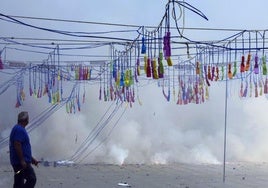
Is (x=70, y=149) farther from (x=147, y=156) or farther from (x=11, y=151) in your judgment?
(x=11, y=151)

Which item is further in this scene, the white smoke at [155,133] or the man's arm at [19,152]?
the white smoke at [155,133]

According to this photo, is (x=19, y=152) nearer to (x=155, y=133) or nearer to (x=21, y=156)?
(x=21, y=156)

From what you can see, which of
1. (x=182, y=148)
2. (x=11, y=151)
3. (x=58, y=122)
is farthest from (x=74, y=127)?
(x=11, y=151)

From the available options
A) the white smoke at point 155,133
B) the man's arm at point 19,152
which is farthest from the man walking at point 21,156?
the white smoke at point 155,133

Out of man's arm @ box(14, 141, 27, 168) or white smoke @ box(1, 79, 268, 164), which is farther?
white smoke @ box(1, 79, 268, 164)

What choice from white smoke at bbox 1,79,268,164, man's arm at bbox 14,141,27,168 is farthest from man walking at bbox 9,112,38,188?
white smoke at bbox 1,79,268,164

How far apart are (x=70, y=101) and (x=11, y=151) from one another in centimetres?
1590

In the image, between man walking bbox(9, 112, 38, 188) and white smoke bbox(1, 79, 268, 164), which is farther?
white smoke bbox(1, 79, 268, 164)

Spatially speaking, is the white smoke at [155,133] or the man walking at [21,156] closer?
the man walking at [21,156]

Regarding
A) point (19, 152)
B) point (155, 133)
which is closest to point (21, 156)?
point (19, 152)

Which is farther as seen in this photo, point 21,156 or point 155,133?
point 155,133

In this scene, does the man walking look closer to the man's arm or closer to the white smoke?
the man's arm

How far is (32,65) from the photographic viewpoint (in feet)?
62.9

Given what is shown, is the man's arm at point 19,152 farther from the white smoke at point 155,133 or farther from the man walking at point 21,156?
the white smoke at point 155,133
